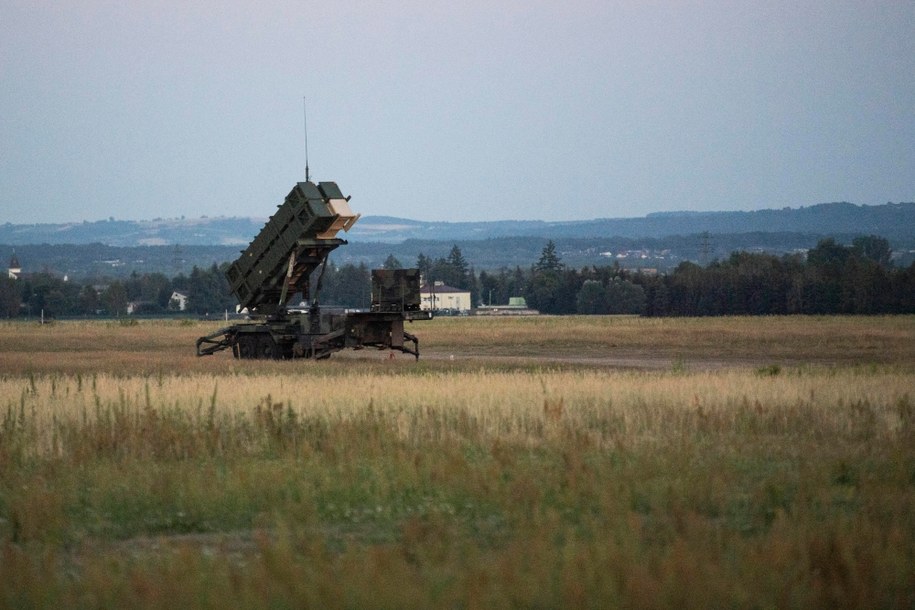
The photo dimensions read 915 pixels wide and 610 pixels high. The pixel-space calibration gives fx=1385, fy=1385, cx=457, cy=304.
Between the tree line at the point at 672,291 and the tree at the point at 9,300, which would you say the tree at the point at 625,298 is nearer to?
the tree line at the point at 672,291

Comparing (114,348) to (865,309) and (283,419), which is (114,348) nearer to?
(283,419)

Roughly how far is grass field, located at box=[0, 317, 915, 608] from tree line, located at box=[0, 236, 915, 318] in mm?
76653

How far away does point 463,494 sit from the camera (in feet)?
42.2

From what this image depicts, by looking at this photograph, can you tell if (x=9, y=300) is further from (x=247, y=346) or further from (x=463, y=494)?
(x=463, y=494)

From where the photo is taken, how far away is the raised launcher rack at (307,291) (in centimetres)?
3697

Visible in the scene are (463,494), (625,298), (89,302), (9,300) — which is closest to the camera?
(463,494)

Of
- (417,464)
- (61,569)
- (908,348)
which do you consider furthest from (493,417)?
(908,348)

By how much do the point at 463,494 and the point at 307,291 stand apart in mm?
26982

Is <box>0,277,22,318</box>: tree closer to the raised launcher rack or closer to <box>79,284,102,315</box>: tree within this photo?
<box>79,284,102,315</box>: tree

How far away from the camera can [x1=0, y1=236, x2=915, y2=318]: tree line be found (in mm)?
115000

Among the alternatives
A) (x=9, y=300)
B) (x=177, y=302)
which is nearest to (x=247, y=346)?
(x=9, y=300)

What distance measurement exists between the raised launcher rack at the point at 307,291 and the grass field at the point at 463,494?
41.0 feet

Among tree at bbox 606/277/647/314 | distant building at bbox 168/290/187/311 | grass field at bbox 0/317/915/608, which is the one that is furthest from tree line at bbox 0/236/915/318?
grass field at bbox 0/317/915/608

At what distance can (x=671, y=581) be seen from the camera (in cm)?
851
